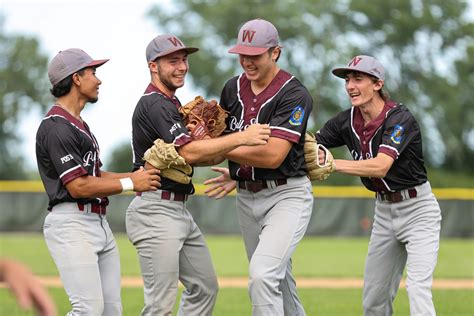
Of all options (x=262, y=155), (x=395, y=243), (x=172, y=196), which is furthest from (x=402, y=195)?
(x=172, y=196)

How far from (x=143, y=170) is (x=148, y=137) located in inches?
10.2

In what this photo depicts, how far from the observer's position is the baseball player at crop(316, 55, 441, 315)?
→ 19.9 ft

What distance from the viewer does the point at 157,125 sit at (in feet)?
18.2

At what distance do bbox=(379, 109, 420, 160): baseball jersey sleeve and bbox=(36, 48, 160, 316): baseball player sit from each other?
65.1 inches

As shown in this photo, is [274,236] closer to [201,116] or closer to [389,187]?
[201,116]

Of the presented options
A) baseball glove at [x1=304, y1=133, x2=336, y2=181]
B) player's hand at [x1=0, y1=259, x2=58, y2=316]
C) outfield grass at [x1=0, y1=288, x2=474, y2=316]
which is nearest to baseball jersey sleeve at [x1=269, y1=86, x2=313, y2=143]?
baseball glove at [x1=304, y1=133, x2=336, y2=181]

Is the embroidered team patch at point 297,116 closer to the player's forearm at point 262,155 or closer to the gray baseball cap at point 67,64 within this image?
the player's forearm at point 262,155

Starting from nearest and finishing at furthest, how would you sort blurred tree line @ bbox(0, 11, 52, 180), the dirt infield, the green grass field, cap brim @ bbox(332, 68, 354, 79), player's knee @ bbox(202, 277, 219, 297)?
1. player's knee @ bbox(202, 277, 219, 297)
2. cap brim @ bbox(332, 68, 354, 79)
3. the green grass field
4. the dirt infield
5. blurred tree line @ bbox(0, 11, 52, 180)

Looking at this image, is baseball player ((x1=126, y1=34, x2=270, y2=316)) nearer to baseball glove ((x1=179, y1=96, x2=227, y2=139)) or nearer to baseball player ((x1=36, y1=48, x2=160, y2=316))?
baseball glove ((x1=179, y1=96, x2=227, y2=139))

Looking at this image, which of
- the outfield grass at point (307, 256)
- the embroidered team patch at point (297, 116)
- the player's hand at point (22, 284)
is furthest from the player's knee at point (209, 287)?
the outfield grass at point (307, 256)

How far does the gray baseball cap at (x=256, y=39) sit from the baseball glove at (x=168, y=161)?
796mm

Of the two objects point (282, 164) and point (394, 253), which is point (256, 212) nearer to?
point (282, 164)

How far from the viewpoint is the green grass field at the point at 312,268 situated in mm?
9445

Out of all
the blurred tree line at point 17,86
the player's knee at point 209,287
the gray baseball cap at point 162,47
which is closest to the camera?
the gray baseball cap at point 162,47
